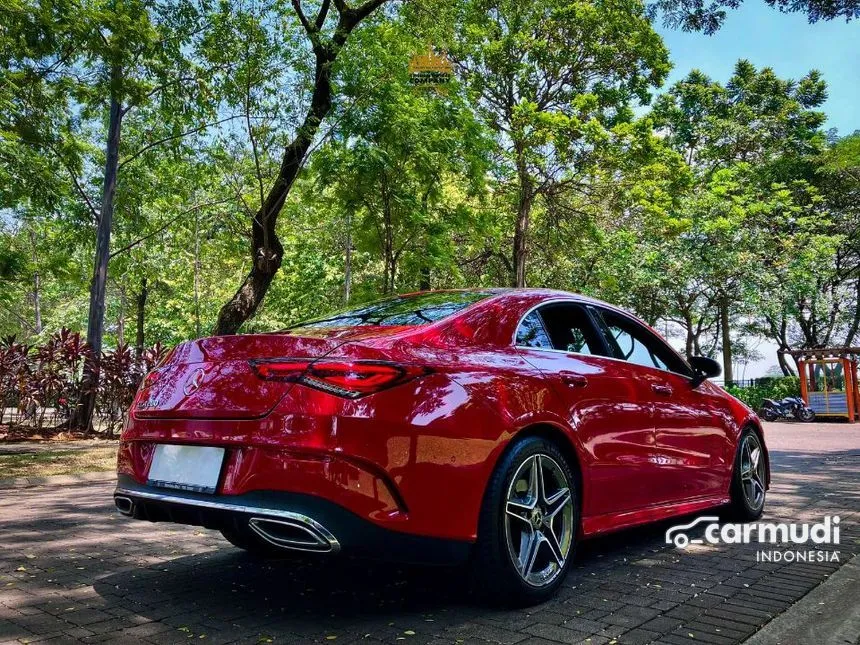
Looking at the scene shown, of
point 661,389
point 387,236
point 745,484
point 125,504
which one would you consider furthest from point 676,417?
point 387,236

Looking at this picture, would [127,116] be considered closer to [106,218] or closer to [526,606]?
[106,218]

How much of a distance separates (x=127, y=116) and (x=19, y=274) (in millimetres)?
4441

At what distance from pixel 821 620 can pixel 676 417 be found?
165 cm

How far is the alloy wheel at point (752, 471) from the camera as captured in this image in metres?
5.57

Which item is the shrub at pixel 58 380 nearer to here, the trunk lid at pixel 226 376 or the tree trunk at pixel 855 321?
the trunk lid at pixel 226 376

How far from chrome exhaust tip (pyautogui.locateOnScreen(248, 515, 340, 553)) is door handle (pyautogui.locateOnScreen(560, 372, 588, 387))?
4.97 feet

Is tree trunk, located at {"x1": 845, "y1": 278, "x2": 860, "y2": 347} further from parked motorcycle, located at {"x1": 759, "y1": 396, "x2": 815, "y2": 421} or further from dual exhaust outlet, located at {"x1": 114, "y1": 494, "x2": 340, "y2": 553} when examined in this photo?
dual exhaust outlet, located at {"x1": 114, "y1": 494, "x2": 340, "y2": 553}

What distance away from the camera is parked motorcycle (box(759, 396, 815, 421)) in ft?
83.8

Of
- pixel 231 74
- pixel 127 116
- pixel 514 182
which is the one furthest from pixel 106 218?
pixel 514 182

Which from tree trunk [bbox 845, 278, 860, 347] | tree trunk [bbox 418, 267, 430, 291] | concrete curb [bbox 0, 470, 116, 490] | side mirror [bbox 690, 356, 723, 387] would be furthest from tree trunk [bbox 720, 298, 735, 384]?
side mirror [bbox 690, 356, 723, 387]

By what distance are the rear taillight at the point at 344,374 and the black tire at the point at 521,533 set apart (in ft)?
2.08

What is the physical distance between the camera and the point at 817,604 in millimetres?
3420

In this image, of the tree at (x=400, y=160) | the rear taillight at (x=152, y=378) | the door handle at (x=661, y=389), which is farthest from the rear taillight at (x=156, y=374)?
the tree at (x=400, y=160)

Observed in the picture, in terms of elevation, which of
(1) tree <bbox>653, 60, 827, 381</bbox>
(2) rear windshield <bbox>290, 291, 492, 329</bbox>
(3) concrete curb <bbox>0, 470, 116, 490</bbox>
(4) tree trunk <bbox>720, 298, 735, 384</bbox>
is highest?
(1) tree <bbox>653, 60, 827, 381</bbox>
